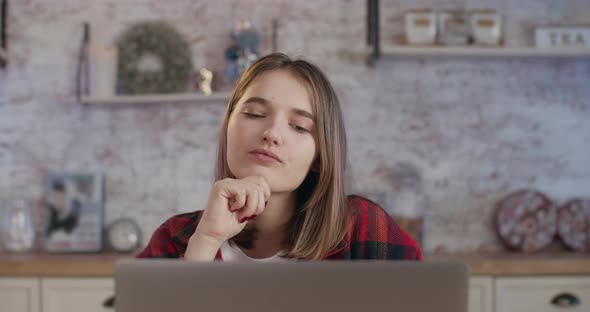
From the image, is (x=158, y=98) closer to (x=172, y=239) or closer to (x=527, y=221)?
(x=172, y=239)

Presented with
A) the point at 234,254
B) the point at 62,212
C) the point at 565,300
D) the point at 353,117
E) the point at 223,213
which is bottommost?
the point at 565,300

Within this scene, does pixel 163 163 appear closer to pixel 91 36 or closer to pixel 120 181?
pixel 120 181

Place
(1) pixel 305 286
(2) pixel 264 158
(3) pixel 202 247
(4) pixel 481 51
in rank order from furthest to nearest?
(4) pixel 481 51, (2) pixel 264 158, (3) pixel 202 247, (1) pixel 305 286

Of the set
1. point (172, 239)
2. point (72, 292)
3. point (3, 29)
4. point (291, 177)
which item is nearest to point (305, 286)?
point (291, 177)

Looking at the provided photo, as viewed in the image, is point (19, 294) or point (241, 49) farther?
point (241, 49)

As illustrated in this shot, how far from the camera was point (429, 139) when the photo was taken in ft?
9.49

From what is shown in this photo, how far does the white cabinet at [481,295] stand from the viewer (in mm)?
2320

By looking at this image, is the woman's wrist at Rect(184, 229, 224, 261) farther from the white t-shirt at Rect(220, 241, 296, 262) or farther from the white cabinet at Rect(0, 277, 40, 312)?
the white cabinet at Rect(0, 277, 40, 312)

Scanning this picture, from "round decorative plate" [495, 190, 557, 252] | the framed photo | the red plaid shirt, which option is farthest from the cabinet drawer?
the framed photo

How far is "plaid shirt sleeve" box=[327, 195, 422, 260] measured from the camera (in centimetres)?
123

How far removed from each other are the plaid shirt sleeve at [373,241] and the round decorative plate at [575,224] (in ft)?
5.76

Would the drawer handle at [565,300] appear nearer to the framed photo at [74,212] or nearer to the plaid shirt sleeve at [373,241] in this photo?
the plaid shirt sleeve at [373,241]

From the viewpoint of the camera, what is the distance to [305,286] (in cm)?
54

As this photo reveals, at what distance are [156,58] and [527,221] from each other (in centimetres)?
182
